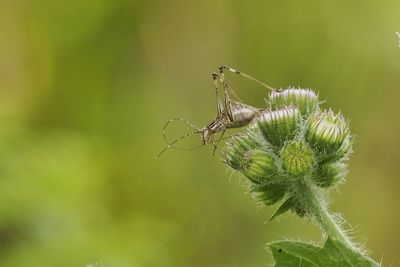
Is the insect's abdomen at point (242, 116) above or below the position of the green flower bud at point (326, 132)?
above

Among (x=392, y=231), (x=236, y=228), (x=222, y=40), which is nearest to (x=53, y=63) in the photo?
(x=222, y=40)

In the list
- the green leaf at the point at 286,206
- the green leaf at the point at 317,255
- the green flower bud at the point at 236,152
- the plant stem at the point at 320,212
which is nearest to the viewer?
the green leaf at the point at 317,255

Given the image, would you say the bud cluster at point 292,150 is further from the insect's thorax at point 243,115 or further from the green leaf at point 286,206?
the insect's thorax at point 243,115

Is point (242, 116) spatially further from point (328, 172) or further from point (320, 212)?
point (320, 212)

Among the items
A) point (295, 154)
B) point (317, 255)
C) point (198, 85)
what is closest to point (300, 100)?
point (295, 154)

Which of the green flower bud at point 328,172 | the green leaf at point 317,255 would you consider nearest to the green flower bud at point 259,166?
the green flower bud at point 328,172

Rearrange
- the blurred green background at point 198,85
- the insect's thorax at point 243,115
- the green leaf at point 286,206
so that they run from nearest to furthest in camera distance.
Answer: the green leaf at point 286,206 → the insect's thorax at point 243,115 → the blurred green background at point 198,85

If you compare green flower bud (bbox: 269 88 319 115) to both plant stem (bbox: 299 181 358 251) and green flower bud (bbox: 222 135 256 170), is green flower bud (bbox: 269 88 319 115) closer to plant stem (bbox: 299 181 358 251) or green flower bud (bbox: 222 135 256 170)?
green flower bud (bbox: 222 135 256 170)

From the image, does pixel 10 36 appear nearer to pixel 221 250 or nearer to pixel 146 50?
pixel 146 50
